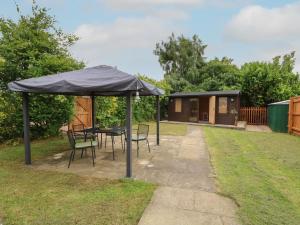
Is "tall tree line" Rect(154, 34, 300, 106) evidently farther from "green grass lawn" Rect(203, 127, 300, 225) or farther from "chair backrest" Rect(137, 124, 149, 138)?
"chair backrest" Rect(137, 124, 149, 138)

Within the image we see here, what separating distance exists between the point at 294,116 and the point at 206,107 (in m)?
8.05

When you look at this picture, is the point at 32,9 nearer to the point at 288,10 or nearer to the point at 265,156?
the point at 265,156

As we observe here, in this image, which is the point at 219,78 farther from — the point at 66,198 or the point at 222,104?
the point at 66,198

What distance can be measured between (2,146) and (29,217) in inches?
199

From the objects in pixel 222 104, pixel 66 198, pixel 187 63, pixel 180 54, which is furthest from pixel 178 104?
pixel 66 198

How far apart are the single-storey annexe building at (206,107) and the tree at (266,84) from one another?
2756 mm

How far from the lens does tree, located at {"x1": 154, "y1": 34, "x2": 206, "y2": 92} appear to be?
27.8 m

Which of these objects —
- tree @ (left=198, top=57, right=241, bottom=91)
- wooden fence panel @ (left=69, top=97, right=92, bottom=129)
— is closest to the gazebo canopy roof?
wooden fence panel @ (left=69, top=97, right=92, bottom=129)

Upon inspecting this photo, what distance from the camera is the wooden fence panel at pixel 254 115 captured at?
51.0 ft

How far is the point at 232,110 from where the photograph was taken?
14.1 m

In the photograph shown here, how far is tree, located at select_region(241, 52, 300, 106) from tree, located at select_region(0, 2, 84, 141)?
13.1 meters

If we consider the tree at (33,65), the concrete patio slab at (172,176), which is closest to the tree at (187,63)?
the tree at (33,65)

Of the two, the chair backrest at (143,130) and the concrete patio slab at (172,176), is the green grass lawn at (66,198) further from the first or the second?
the chair backrest at (143,130)

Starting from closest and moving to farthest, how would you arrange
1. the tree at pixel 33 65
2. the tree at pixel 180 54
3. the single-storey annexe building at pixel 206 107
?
1. the tree at pixel 33 65
2. the single-storey annexe building at pixel 206 107
3. the tree at pixel 180 54
